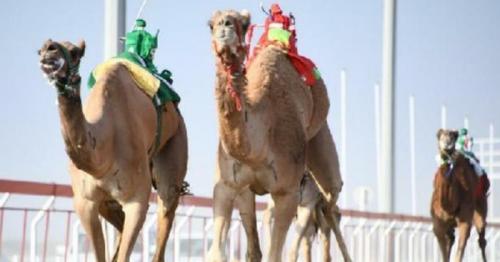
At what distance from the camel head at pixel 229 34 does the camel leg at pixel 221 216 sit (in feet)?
3.78

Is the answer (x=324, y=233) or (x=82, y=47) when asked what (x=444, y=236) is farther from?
(x=82, y=47)

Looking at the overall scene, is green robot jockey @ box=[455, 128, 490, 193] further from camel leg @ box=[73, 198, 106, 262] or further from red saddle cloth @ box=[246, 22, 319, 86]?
camel leg @ box=[73, 198, 106, 262]

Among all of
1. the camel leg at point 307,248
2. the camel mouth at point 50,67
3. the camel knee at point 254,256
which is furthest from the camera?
the camel leg at point 307,248

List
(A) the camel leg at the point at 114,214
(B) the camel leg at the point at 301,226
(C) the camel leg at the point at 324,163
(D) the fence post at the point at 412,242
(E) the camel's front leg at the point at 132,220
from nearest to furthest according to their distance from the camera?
(E) the camel's front leg at the point at 132,220 → (A) the camel leg at the point at 114,214 → (B) the camel leg at the point at 301,226 → (C) the camel leg at the point at 324,163 → (D) the fence post at the point at 412,242

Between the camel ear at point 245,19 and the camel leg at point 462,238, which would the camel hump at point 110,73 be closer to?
the camel ear at point 245,19

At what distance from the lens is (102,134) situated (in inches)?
359

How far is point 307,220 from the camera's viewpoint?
11.1 meters

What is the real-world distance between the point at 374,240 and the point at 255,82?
10.7 meters

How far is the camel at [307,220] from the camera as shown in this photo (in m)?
11.2

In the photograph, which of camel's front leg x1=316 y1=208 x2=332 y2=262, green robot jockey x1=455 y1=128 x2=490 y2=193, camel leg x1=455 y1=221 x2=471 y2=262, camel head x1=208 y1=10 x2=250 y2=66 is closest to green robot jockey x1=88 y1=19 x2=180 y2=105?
camel head x1=208 y1=10 x2=250 y2=66

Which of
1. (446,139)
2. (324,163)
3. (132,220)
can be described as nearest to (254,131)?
(132,220)

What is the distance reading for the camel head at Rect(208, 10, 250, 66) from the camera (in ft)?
27.6

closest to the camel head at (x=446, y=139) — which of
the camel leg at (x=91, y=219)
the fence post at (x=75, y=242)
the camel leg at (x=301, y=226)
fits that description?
the camel leg at (x=301, y=226)

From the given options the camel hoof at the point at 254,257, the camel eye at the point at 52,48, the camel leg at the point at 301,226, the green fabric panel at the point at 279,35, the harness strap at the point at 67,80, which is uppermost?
the green fabric panel at the point at 279,35
